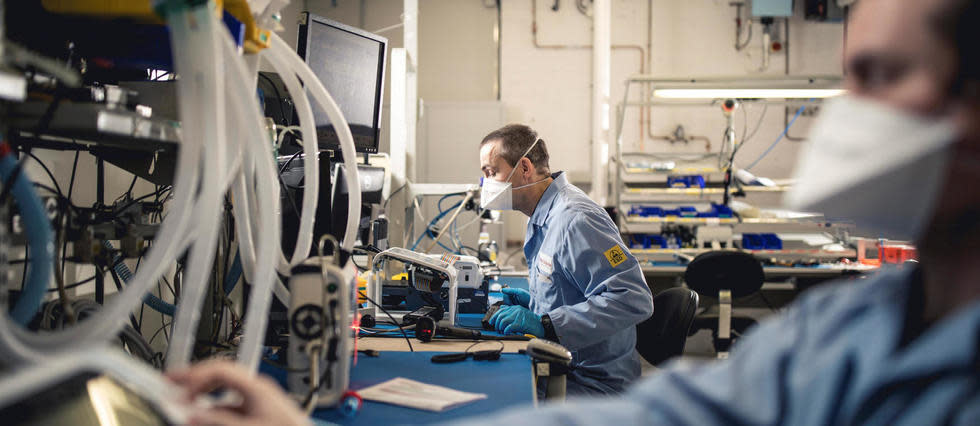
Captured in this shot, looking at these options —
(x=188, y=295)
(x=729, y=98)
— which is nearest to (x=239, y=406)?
(x=188, y=295)

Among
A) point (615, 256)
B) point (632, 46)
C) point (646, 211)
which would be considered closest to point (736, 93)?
point (646, 211)

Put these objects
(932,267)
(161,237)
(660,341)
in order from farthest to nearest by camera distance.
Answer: (660,341), (161,237), (932,267)

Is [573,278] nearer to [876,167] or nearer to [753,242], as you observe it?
[876,167]

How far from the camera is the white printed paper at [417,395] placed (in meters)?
1.21

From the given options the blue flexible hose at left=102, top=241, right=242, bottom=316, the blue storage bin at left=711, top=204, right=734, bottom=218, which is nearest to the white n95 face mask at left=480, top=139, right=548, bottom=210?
the blue flexible hose at left=102, top=241, right=242, bottom=316

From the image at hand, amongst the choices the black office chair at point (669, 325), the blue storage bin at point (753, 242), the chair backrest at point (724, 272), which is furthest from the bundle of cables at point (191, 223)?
the blue storage bin at point (753, 242)

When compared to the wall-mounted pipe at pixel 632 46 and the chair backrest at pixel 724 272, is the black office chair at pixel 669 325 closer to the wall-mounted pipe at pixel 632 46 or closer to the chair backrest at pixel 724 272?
the chair backrest at pixel 724 272

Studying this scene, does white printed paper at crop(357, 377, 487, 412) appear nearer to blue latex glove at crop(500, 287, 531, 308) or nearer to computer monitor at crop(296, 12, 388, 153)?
computer monitor at crop(296, 12, 388, 153)

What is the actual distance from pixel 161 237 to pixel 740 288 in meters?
3.19

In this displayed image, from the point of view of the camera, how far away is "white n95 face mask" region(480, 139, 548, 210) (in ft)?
7.93

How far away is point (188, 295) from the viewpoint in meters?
0.81

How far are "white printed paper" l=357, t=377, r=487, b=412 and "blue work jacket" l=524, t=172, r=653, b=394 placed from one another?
0.64 meters

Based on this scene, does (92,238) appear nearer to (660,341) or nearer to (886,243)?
(660,341)

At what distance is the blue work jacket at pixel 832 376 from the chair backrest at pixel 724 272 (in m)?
2.73
